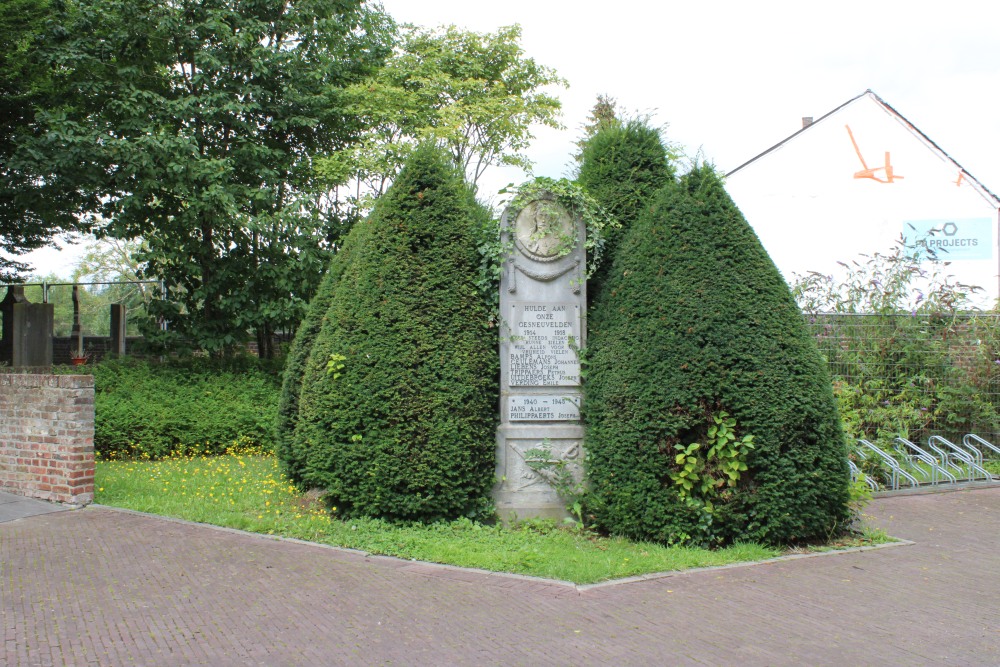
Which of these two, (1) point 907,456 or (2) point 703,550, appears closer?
(2) point 703,550

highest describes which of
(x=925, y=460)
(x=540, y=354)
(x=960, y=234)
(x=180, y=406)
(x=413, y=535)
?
(x=960, y=234)

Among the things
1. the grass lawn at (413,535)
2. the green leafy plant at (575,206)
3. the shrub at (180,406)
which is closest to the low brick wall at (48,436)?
the grass lawn at (413,535)

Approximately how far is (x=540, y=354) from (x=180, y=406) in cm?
677

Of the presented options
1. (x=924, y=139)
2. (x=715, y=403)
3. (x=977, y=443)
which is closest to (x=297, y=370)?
(x=715, y=403)

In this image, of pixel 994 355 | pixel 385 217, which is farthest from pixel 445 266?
pixel 994 355

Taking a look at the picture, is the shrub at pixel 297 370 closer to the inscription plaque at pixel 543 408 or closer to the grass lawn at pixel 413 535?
the grass lawn at pixel 413 535

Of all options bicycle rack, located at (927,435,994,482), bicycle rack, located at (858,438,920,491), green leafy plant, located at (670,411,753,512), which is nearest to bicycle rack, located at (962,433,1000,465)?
bicycle rack, located at (927,435,994,482)

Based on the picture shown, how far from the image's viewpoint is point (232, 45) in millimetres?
13250

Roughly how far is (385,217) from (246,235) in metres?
6.80

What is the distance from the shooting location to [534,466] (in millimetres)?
7750

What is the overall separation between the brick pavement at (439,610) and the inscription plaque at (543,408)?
2043 millimetres

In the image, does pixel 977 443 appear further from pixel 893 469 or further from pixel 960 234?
pixel 960 234

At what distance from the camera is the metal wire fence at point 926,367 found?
12109 millimetres

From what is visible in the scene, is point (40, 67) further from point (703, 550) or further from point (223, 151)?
point (703, 550)
